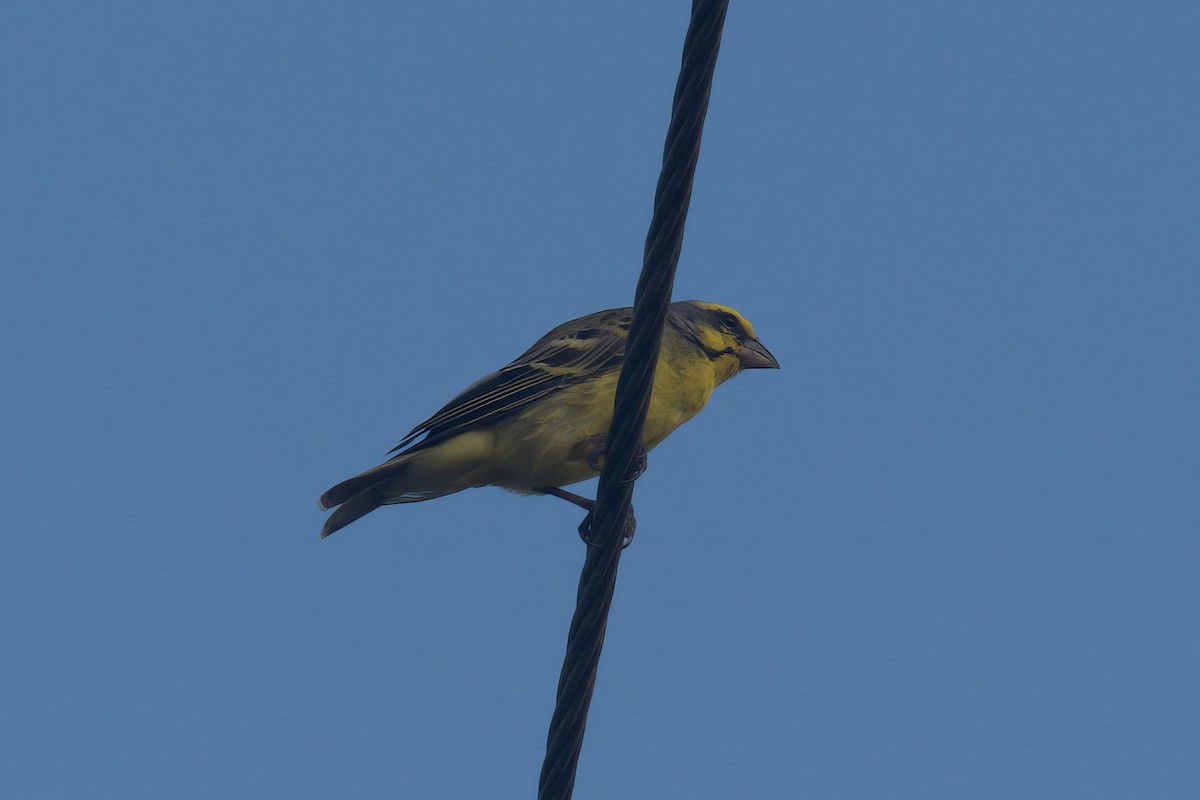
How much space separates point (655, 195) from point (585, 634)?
1490 mm

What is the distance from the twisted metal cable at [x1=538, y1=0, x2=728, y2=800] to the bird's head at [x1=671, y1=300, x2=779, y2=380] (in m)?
3.12

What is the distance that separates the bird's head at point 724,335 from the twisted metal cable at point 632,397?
10.2 feet

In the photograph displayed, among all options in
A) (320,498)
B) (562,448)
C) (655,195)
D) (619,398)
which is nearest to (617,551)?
(619,398)

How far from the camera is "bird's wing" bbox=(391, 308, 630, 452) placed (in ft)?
23.0

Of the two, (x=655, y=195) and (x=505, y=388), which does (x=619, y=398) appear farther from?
(x=505, y=388)

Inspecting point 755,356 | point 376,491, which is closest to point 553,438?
point 376,491

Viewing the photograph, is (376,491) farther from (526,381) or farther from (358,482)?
(526,381)

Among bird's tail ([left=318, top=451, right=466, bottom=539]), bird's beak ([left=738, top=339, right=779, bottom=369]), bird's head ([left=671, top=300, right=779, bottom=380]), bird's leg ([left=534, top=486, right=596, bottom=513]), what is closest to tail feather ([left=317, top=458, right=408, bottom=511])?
bird's tail ([left=318, top=451, right=466, bottom=539])

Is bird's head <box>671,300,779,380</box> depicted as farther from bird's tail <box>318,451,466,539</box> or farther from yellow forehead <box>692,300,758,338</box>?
bird's tail <box>318,451,466,539</box>

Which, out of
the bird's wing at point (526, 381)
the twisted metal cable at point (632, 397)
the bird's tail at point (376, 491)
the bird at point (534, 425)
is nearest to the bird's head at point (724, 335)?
the bird at point (534, 425)

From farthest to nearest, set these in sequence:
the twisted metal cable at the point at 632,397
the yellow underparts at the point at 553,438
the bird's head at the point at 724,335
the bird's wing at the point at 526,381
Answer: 1. the bird's head at the point at 724,335
2. the bird's wing at the point at 526,381
3. the yellow underparts at the point at 553,438
4. the twisted metal cable at the point at 632,397

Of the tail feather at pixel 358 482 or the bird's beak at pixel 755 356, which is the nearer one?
the tail feather at pixel 358 482

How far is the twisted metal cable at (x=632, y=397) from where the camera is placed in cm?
370

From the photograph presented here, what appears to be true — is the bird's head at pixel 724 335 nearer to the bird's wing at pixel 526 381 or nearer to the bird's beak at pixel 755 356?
the bird's beak at pixel 755 356
